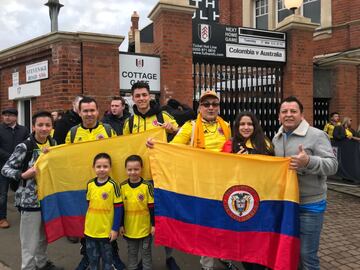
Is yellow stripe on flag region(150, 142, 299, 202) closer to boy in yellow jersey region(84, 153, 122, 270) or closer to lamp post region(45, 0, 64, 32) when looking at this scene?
boy in yellow jersey region(84, 153, 122, 270)

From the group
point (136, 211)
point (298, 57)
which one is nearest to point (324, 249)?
point (136, 211)

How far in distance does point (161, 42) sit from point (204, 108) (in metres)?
4.91

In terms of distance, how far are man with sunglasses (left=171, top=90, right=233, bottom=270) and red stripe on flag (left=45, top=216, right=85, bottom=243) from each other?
136cm

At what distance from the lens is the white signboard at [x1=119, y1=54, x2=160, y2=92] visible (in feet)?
27.7

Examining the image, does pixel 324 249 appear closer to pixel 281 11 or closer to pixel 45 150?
pixel 45 150

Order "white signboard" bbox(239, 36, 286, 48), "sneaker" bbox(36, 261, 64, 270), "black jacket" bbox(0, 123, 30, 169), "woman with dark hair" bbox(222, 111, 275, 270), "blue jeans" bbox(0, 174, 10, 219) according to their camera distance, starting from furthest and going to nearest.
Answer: "white signboard" bbox(239, 36, 286, 48)
"black jacket" bbox(0, 123, 30, 169)
"blue jeans" bbox(0, 174, 10, 219)
"sneaker" bbox(36, 261, 64, 270)
"woman with dark hair" bbox(222, 111, 275, 270)

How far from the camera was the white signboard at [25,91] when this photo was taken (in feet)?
28.4

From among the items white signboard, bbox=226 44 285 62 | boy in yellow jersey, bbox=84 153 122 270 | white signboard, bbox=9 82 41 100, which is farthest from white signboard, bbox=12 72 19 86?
boy in yellow jersey, bbox=84 153 122 270

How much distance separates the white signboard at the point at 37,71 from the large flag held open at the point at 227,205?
5177mm

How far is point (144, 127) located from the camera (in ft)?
14.8

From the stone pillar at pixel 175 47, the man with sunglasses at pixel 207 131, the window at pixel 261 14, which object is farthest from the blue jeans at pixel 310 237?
the window at pixel 261 14

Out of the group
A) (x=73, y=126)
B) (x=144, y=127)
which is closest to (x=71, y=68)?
(x=73, y=126)

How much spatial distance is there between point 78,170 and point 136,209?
872mm

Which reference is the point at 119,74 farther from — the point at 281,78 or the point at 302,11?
the point at 302,11
